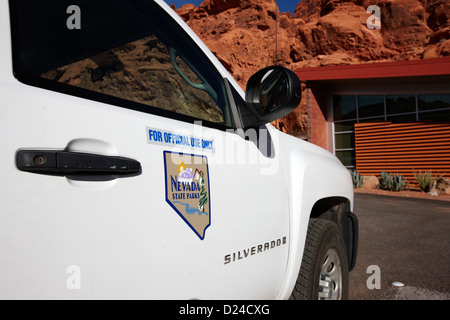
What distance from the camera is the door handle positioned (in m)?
0.97

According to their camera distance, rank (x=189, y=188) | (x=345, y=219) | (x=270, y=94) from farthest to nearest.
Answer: (x=345, y=219), (x=270, y=94), (x=189, y=188)

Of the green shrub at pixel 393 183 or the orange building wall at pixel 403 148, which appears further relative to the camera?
the orange building wall at pixel 403 148

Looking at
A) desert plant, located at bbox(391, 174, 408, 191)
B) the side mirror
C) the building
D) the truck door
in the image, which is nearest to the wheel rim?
the truck door

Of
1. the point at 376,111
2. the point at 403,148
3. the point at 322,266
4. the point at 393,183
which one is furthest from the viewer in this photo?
the point at 376,111

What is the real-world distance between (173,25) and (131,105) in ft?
1.94

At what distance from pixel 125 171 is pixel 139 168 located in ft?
0.19

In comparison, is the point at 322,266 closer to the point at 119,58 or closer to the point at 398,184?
the point at 119,58

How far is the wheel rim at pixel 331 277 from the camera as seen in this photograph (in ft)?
8.14

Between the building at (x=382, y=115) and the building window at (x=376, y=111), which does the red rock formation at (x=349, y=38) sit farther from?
the building at (x=382, y=115)

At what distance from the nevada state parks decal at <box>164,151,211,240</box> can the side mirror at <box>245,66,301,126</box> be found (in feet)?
1.57

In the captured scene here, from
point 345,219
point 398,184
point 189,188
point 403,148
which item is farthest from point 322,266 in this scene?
point 403,148

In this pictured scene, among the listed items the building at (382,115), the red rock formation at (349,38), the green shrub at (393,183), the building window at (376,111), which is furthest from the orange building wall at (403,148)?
the red rock formation at (349,38)

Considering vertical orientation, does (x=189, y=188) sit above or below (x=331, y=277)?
above

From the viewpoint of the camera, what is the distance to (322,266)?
2469 mm
